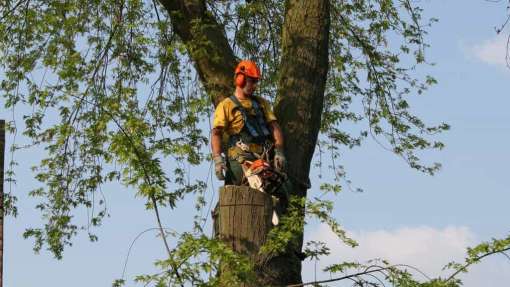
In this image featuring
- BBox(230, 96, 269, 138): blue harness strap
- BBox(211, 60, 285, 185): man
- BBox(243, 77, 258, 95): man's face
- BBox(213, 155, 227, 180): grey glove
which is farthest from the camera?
BBox(243, 77, 258, 95): man's face

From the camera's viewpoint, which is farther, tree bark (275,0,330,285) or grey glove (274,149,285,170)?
tree bark (275,0,330,285)

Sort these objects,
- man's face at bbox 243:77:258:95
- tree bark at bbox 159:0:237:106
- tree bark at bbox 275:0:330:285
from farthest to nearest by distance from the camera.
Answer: tree bark at bbox 159:0:237:106 < tree bark at bbox 275:0:330:285 < man's face at bbox 243:77:258:95

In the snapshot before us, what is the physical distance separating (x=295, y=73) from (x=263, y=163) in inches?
56.2

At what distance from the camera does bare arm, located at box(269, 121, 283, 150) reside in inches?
329

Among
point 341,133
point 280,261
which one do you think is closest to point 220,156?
point 280,261

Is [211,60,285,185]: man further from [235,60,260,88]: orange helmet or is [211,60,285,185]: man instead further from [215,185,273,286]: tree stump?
[215,185,273,286]: tree stump

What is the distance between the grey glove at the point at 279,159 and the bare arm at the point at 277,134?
1.7 inches

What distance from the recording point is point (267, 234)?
22.0 feet

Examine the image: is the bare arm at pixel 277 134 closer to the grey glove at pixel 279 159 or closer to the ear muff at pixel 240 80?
the grey glove at pixel 279 159

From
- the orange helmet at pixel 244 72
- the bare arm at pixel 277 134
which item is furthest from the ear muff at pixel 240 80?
the bare arm at pixel 277 134

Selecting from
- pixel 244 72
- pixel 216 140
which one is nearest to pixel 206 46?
pixel 244 72

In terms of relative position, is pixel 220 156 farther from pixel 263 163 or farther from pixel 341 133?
pixel 341 133

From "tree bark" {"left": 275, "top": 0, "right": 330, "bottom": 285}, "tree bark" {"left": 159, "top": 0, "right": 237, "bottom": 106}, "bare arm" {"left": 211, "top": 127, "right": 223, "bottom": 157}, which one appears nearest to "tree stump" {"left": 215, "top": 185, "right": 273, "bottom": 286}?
"bare arm" {"left": 211, "top": 127, "right": 223, "bottom": 157}

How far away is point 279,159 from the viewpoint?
8.23 m
